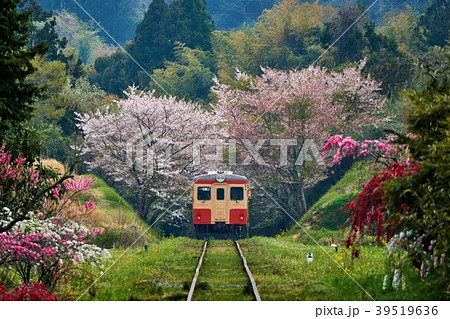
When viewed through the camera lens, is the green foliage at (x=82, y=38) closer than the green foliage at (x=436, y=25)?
No

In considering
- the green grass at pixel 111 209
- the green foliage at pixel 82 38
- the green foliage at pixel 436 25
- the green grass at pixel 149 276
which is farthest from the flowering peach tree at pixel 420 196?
the green foliage at pixel 82 38

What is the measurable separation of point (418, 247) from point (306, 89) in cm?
2810

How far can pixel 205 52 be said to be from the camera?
70562 millimetres

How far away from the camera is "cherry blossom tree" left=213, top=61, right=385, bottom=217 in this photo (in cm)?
4003

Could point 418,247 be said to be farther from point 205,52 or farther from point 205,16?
point 205,16

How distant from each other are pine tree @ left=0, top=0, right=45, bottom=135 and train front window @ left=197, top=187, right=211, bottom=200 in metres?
17.6

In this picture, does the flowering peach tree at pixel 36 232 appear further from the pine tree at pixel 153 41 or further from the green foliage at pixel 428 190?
the pine tree at pixel 153 41

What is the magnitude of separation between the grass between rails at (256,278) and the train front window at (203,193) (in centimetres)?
909

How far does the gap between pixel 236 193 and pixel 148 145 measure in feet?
28.6

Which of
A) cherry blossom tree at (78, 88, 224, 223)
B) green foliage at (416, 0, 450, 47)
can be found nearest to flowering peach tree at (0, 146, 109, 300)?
cherry blossom tree at (78, 88, 224, 223)

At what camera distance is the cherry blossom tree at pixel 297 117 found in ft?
131

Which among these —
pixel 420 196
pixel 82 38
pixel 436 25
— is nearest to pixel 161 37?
pixel 436 25

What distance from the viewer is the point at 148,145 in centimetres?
4053

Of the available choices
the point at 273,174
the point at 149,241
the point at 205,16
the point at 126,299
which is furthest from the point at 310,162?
the point at 205,16
